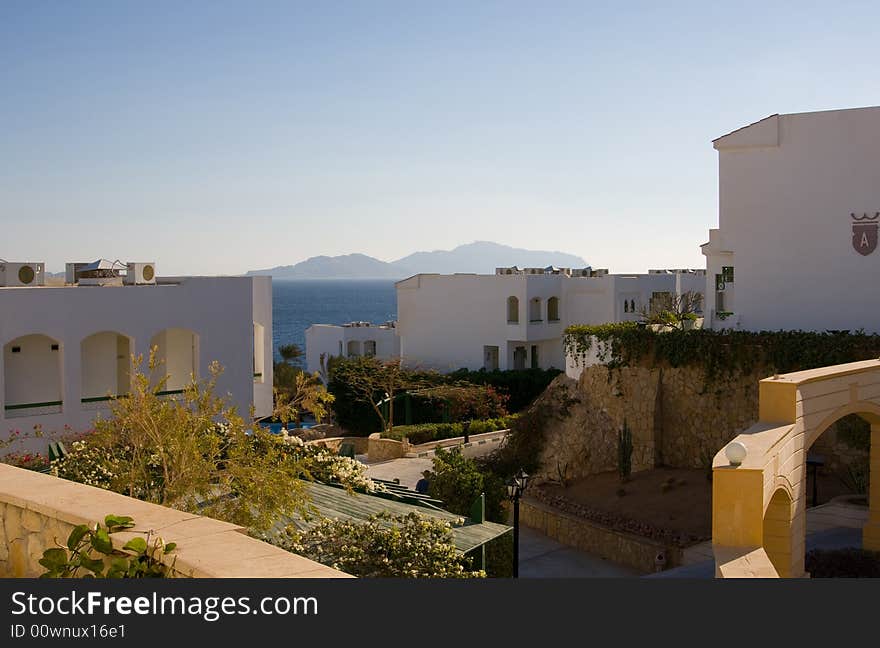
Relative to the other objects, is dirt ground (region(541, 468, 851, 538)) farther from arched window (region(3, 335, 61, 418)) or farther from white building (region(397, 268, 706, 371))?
white building (region(397, 268, 706, 371))

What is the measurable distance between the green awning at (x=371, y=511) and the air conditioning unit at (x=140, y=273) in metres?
14.0

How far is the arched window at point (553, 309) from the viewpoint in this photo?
4947 cm

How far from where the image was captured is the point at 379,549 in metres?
8.68

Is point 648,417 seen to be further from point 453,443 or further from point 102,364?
point 102,364

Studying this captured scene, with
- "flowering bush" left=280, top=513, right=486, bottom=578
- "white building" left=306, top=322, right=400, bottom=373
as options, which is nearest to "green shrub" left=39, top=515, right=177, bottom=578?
"flowering bush" left=280, top=513, right=486, bottom=578

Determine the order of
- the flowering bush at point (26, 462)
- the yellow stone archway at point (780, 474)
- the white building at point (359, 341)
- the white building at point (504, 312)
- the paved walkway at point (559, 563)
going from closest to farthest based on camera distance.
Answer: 1. the yellow stone archway at point (780, 474)
2. the flowering bush at point (26, 462)
3. the paved walkway at point (559, 563)
4. the white building at point (504, 312)
5. the white building at point (359, 341)

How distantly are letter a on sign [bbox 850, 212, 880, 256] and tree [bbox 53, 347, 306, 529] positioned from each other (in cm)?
2146

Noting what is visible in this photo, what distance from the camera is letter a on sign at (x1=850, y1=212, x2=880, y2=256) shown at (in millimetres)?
25547

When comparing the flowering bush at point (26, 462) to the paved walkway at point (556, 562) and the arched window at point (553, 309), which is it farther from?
the arched window at point (553, 309)

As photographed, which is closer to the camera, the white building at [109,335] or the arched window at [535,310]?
the white building at [109,335]

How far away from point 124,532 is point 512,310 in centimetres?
4285

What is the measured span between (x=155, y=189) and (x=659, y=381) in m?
27.3

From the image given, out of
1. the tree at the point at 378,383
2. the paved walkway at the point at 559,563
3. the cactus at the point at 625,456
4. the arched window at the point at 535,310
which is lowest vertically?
the paved walkway at the point at 559,563

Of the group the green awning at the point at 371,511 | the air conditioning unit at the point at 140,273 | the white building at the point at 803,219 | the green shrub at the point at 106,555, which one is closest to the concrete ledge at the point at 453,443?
the white building at the point at 803,219
